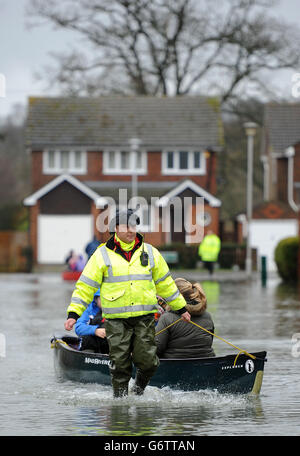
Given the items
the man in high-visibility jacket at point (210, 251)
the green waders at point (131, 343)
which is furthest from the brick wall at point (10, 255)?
the green waders at point (131, 343)

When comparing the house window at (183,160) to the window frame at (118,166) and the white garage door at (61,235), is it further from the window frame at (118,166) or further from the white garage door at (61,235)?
the white garage door at (61,235)

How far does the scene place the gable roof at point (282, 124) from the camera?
61500 mm

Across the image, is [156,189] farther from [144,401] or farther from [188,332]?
[144,401]

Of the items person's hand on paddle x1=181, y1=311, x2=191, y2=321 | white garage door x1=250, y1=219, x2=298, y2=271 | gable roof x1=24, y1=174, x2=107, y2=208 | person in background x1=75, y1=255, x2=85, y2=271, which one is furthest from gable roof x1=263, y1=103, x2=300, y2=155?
person's hand on paddle x1=181, y1=311, x2=191, y2=321

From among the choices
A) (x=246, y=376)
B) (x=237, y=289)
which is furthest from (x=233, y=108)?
(x=246, y=376)

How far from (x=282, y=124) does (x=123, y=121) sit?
943 cm

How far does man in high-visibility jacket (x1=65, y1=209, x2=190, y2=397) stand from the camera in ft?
36.8

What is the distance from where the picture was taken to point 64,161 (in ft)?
190

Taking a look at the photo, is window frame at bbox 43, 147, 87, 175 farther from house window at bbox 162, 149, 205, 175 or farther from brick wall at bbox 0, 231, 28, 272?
brick wall at bbox 0, 231, 28, 272

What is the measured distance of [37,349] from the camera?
17.8m

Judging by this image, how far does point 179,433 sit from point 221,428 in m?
0.50


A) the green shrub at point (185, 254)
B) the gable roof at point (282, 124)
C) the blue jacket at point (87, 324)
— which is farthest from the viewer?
the gable roof at point (282, 124)

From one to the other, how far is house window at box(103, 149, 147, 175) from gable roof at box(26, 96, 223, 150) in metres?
0.71
